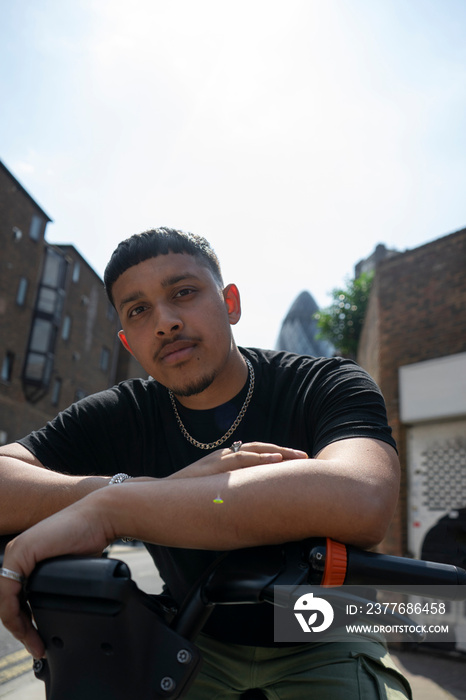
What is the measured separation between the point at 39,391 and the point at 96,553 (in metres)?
28.7

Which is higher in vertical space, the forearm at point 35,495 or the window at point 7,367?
Result: the window at point 7,367

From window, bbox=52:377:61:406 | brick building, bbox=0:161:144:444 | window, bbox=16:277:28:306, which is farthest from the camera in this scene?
window, bbox=52:377:61:406

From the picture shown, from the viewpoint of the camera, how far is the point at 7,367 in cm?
2617

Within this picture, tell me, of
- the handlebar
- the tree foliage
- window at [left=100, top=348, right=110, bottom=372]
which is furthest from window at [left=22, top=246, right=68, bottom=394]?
the handlebar

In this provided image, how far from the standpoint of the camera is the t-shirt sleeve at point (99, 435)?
207 cm

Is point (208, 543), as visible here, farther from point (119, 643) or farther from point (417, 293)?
point (417, 293)

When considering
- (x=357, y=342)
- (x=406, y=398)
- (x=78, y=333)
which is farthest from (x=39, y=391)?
(x=406, y=398)

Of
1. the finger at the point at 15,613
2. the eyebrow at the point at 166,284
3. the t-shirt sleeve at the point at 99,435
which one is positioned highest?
the eyebrow at the point at 166,284

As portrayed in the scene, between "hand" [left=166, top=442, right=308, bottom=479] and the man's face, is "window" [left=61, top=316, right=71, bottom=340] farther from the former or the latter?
"hand" [left=166, top=442, right=308, bottom=479]

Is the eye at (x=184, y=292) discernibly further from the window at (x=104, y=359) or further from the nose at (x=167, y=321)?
the window at (x=104, y=359)

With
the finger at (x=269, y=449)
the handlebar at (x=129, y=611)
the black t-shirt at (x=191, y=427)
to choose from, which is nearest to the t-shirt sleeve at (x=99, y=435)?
the black t-shirt at (x=191, y=427)

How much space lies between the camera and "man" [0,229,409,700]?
121 cm

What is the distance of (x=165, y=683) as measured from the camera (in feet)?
3.09

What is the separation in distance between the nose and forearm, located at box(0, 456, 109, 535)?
49 cm
